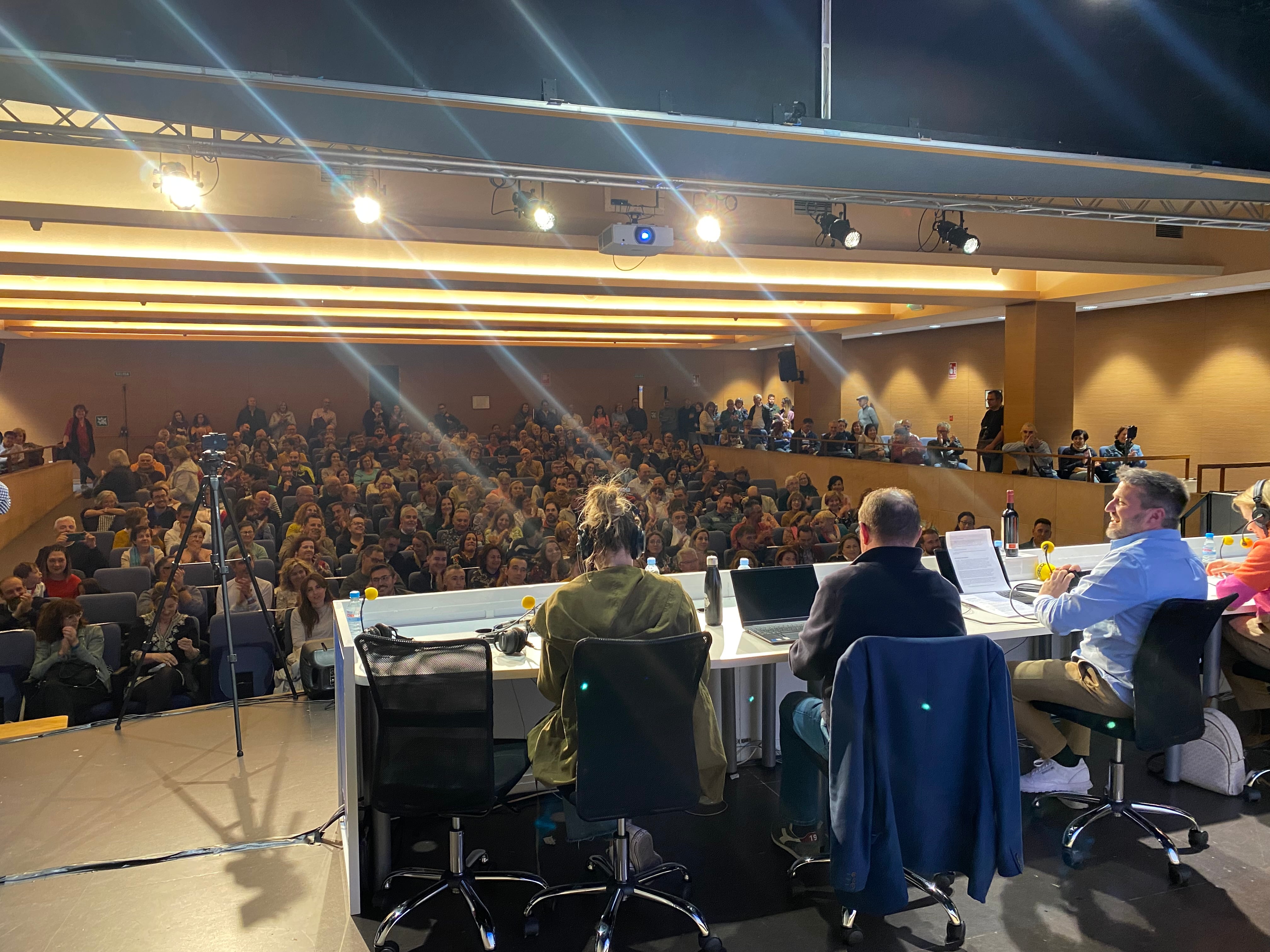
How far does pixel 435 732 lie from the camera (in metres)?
2.40

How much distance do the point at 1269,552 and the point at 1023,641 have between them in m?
1.05

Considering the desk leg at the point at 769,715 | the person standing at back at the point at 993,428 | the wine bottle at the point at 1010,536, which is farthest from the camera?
the person standing at back at the point at 993,428

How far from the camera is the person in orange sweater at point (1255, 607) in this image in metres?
3.25

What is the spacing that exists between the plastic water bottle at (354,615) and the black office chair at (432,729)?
0.64 m

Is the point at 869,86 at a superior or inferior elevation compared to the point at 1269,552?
superior

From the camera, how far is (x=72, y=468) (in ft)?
44.2

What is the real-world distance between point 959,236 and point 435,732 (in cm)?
591

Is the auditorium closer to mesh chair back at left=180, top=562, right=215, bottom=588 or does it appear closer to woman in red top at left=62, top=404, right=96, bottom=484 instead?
mesh chair back at left=180, top=562, right=215, bottom=588

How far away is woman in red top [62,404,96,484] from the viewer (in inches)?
537

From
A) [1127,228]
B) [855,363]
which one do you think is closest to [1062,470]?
[1127,228]

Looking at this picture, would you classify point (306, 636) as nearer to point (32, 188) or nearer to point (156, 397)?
point (32, 188)

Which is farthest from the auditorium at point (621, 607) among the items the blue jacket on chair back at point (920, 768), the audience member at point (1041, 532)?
the audience member at point (1041, 532)

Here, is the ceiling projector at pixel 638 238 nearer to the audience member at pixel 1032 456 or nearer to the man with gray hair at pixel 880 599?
the man with gray hair at pixel 880 599

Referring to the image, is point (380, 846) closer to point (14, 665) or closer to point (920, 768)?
point (920, 768)
